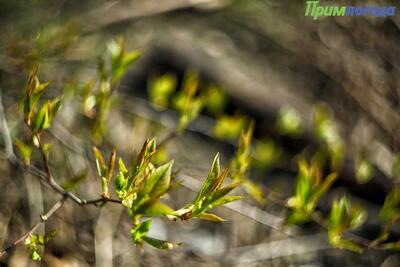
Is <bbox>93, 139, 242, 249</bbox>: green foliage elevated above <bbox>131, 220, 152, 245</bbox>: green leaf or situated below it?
above

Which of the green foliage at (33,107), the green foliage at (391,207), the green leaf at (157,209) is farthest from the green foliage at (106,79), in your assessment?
the green foliage at (391,207)

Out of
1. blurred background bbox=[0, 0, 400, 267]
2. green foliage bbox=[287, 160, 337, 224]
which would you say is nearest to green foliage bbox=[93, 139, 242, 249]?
blurred background bbox=[0, 0, 400, 267]

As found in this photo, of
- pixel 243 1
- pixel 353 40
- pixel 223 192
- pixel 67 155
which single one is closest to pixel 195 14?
pixel 243 1

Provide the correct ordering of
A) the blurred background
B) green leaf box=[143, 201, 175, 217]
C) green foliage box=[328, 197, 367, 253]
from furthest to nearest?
the blurred background < green foliage box=[328, 197, 367, 253] < green leaf box=[143, 201, 175, 217]

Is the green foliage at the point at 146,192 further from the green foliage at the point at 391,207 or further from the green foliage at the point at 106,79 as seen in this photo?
the green foliage at the point at 391,207

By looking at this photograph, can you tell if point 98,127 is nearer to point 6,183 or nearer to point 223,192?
point 6,183

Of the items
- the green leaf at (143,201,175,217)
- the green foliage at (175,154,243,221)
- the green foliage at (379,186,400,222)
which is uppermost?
the green leaf at (143,201,175,217)

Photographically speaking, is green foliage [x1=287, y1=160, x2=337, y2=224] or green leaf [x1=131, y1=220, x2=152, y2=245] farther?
green foliage [x1=287, y1=160, x2=337, y2=224]

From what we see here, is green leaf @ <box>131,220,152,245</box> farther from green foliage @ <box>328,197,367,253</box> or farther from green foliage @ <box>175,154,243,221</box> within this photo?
green foliage @ <box>328,197,367,253</box>

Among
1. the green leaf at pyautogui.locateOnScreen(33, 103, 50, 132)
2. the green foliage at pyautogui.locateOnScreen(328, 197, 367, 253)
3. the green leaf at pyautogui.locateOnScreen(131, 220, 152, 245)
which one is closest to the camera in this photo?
the green leaf at pyautogui.locateOnScreen(131, 220, 152, 245)
